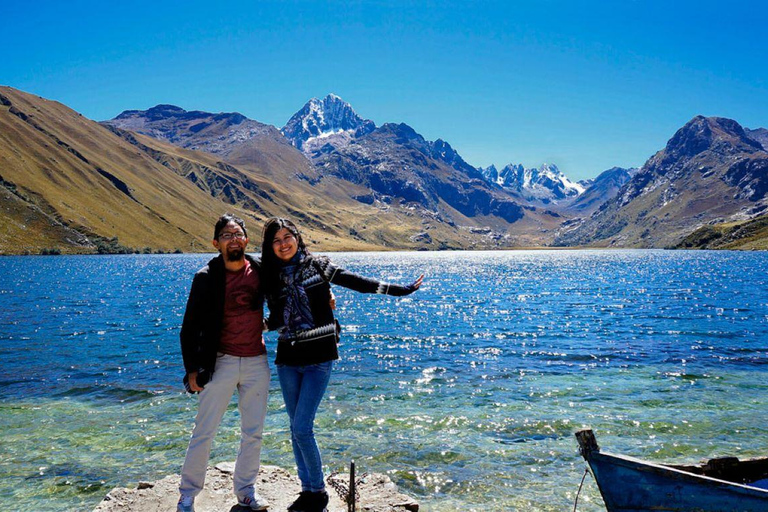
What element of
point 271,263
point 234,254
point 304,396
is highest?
point 234,254

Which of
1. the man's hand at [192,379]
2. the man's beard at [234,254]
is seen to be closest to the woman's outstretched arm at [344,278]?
the man's beard at [234,254]

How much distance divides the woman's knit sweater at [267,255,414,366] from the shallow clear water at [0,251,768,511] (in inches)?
237

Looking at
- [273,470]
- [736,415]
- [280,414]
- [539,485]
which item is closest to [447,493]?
[539,485]

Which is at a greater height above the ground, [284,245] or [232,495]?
[284,245]

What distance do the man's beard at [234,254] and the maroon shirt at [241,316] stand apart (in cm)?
22

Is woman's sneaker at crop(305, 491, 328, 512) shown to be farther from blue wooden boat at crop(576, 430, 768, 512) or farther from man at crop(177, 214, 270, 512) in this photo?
blue wooden boat at crop(576, 430, 768, 512)

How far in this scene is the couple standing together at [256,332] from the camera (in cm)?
766

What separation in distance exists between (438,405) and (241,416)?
13092 mm

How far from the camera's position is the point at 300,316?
26.0 ft

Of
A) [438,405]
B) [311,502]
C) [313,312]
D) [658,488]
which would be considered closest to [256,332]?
[313,312]

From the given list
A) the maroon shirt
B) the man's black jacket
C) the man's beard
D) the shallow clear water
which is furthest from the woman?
the shallow clear water

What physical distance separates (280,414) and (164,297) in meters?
55.9

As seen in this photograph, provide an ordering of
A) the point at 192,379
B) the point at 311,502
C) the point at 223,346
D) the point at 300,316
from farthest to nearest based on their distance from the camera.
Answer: the point at 311,502 → the point at 300,316 → the point at 223,346 → the point at 192,379

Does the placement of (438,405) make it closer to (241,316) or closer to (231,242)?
(241,316)
